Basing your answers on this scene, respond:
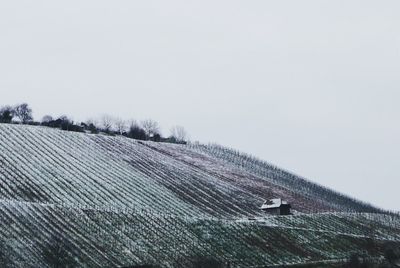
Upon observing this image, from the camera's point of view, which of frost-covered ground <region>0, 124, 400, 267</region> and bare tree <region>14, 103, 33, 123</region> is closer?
frost-covered ground <region>0, 124, 400, 267</region>

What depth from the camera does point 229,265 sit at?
52812mm

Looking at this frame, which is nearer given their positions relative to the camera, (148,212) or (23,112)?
(148,212)

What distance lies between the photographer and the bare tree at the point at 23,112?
161225 mm

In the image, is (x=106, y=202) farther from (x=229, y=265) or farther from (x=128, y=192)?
(x=229, y=265)

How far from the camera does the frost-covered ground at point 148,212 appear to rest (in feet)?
169

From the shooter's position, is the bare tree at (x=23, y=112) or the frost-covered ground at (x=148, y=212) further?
the bare tree at (x=23, y=112)

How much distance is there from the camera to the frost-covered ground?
5150cm

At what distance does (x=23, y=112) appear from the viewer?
164 m

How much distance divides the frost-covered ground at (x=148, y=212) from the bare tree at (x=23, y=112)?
67.1m

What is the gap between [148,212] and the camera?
64812 mm

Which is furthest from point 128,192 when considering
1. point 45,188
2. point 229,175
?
point 229,175

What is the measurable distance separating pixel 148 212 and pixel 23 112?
351 feet

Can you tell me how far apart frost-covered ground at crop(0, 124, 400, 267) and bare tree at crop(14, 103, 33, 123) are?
67.1 meters

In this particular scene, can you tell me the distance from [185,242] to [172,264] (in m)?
6.32
